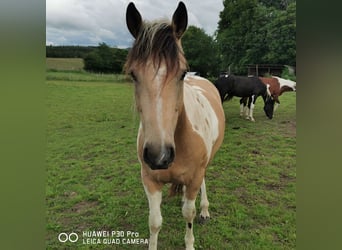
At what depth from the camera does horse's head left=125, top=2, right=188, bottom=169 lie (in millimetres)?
1004

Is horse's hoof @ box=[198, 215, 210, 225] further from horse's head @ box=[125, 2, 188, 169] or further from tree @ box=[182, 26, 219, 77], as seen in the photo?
tree @ box=[182, 26, 219, 77]

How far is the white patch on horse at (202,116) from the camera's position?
1416 mm

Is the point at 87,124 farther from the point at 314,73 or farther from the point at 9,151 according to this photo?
the point at 314,73

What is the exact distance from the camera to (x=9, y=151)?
165 cm

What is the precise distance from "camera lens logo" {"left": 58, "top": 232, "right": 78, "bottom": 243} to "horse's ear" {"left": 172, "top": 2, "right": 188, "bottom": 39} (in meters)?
1.57

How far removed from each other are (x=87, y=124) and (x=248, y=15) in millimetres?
1618

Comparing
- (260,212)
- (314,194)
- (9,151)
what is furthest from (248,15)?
(9,151)

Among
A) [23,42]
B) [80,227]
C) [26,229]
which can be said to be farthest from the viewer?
[80,227]

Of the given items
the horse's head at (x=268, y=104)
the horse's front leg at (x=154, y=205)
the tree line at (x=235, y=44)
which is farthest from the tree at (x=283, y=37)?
the horse's front leg at (x=154, y=205)

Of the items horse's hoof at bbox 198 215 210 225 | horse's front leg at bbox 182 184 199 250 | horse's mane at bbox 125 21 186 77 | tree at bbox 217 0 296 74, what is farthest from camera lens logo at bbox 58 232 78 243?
tree at bbox 217 0 296 74

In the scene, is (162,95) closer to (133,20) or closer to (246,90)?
(133,20)

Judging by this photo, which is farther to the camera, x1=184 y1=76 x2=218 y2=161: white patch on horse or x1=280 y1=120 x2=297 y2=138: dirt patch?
x1=280 y1=120 x2=297 y2=138: dirt patch

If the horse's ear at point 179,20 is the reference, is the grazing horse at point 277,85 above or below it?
below

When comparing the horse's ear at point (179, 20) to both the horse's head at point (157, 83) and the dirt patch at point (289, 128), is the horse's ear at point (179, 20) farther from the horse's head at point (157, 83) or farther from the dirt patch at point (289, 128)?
the dirt patch at point (289, 128)
